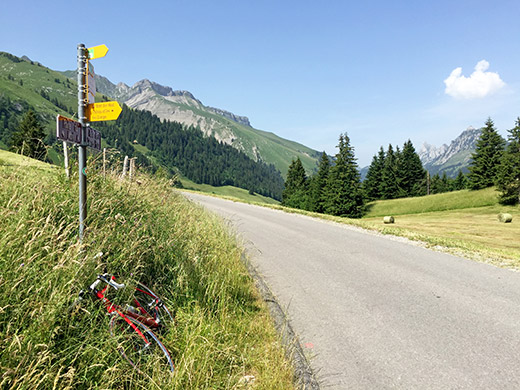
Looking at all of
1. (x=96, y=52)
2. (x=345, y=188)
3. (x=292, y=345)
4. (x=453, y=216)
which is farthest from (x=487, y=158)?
(x=96, y=52)

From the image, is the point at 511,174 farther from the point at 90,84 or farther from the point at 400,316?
the point at 90,84

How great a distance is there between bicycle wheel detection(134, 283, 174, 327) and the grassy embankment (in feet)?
0.51

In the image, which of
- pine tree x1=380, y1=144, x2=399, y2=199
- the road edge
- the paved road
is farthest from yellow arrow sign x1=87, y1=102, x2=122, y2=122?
pine tree x1=380, y1=144, x2=399, y2=199

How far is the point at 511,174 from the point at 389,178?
28.3 m

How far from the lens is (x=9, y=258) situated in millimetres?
2834

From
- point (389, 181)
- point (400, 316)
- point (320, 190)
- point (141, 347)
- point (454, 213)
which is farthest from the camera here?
point (389, 181)

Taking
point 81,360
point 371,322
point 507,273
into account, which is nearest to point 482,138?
point 507,273

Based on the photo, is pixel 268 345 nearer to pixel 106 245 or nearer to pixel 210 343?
pixel 210 343

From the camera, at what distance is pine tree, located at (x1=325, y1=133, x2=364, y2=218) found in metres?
56.0

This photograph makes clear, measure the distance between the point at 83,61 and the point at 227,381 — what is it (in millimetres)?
4269

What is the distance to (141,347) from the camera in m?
3.13

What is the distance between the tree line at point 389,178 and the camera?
48219mm

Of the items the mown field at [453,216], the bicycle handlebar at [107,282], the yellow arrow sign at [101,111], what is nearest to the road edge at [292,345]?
the bicycle handlebar at [107,282]

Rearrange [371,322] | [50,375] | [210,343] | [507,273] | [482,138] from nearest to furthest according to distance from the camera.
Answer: [50,375], [210,343], [371,322], [507,273], [482,138]
